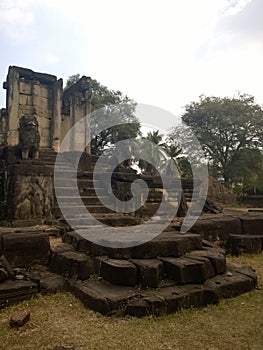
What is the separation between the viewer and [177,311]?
9.89 ft

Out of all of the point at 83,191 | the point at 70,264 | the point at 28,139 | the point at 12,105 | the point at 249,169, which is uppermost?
the point at 12,105

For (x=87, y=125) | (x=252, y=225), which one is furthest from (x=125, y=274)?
(x=87, y=125)

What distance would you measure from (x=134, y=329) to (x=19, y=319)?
996 mm

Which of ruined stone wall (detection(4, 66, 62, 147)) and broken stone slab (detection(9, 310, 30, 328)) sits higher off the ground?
ruined stone wall (detection(4, 66, 62, 147))

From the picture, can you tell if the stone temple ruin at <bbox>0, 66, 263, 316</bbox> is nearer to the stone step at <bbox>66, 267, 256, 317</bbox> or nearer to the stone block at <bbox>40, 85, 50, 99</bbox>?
the stone step at <bbox>66, 267, 256, 317</bbox>

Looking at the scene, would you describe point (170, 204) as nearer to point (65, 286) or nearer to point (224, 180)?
point (65, 286)

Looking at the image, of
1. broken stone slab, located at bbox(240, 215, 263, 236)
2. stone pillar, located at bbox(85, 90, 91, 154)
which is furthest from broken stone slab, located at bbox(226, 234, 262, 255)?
stone pillar, located at bbox(85, 90, 91, 154)

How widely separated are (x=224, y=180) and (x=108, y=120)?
1218 cm

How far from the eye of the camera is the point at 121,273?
3371 millimetres

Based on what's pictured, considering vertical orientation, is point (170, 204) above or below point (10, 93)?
below

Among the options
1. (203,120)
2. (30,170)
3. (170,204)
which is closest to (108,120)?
(203,120)

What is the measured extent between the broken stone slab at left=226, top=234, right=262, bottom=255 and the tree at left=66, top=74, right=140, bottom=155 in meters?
22.7

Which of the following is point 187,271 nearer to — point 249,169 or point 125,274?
point 125,274

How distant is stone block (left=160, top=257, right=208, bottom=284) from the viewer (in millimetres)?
3439
